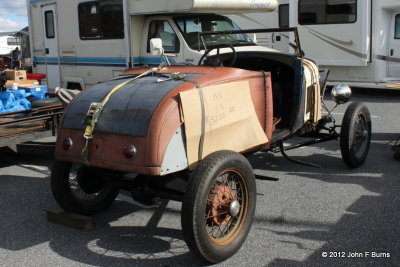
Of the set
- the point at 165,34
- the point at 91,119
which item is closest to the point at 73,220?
the point at 91,119

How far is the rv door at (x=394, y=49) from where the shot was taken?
38.1ft

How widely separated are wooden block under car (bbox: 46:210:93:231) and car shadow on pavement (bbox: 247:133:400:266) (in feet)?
4.88

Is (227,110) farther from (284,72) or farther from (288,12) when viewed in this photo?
(288,12)

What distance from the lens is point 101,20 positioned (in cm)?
969

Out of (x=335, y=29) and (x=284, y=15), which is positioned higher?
(x=284, y=15)

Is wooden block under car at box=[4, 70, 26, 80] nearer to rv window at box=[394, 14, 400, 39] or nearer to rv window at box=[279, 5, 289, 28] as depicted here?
rv window at box=[279, 5, 289, 28]

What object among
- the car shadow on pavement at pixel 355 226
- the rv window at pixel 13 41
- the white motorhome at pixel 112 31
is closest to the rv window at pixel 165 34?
the white motorhome at pixel 112 31

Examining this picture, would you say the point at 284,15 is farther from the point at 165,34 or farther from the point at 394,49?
the point at 165,34

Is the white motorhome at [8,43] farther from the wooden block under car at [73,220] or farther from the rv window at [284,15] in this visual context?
the wooden block under car at [73,220]

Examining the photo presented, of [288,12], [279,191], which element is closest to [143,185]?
[279,191]

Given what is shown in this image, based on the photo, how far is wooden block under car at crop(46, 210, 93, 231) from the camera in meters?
4.19

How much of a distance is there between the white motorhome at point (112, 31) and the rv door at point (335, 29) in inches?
109

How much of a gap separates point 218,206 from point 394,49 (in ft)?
31.4

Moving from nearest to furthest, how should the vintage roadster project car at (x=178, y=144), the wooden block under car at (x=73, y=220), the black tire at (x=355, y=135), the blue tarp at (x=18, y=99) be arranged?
the vintage roadster project car at (x=178, y=144)
the wooden block under car at (x=73, y=220)
the black tire at (x=355, y=135)
the blue tarp at (x=18, y=99)
